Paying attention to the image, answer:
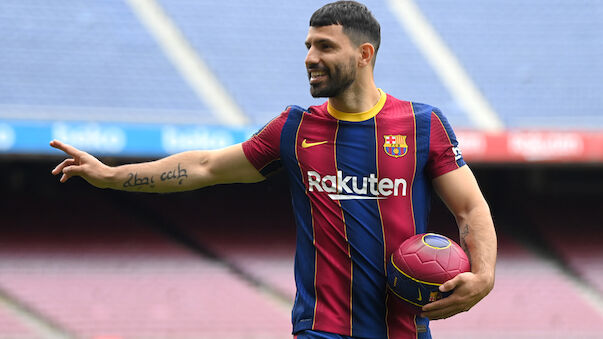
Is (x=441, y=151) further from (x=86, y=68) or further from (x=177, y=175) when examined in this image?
(x=86, y=68)

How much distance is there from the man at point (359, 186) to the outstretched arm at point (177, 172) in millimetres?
205

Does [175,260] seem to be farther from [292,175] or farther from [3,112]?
[292,175]

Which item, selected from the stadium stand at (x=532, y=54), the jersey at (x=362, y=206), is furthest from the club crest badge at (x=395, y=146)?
the stadium stand at (x=532, y=54)

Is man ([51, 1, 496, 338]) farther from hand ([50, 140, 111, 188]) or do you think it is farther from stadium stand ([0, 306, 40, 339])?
stadium stand ([0, 306, 40, 339])

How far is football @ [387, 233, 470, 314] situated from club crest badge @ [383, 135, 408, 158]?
0.37 metres

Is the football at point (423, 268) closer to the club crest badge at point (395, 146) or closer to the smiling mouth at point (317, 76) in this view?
the club crest badge at point (395, 146)

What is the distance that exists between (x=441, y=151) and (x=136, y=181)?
1.38 metres

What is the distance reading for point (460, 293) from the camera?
3039mm

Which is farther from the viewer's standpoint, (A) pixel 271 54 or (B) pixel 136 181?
(A) pixel 271 54

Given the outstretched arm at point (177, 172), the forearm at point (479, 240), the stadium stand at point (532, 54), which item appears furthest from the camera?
the stadium stand at point (532, 54)

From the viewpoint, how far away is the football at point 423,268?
3064 mm

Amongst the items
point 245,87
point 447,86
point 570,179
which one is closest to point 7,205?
point 245,87

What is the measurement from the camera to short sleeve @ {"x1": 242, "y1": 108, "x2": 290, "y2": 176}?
3.44m

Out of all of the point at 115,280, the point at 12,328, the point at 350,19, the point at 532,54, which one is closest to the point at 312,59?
the point at 350,19
